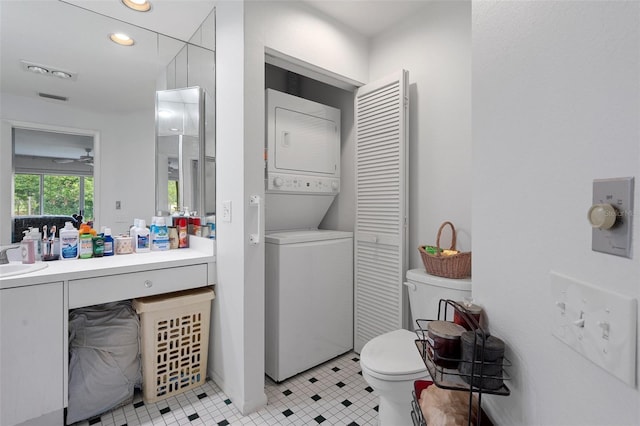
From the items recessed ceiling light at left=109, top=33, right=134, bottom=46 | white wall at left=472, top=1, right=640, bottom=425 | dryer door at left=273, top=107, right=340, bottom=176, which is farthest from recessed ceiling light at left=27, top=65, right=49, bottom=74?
white wall at left=472, top=1, right=640, bottom=425

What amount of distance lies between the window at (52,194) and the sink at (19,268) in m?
0.30

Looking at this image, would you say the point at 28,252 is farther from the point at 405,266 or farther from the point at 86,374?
the point at 405,266

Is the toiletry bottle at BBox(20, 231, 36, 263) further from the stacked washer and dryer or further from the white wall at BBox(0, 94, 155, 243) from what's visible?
the stacked washer and dryer

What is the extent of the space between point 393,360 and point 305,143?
1.58m

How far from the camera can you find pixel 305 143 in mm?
2346

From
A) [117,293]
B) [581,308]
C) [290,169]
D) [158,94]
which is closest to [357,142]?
[290,169]

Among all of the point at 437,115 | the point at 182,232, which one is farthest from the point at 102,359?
the point at 437,115

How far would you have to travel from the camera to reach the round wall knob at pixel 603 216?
44 centimetres

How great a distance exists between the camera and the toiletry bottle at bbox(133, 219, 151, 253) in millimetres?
2157

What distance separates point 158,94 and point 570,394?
2643 millimetres

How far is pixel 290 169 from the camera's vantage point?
225 centimetres

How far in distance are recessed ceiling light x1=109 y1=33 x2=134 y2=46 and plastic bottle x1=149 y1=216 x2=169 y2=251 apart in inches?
46.8

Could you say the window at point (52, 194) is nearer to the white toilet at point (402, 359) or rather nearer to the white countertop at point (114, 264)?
the white countertop at point (114, 264)

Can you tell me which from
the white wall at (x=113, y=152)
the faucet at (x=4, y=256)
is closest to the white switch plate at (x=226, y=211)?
the white wall at (x=113, y=152)
